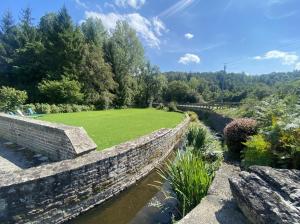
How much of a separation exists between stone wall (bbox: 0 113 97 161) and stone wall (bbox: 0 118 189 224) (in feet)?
2.70

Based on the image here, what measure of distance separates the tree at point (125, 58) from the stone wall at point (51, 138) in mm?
27486

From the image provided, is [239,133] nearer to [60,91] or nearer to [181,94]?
[60,91]

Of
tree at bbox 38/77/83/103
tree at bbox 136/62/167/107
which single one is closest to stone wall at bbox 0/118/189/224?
tree at bbox 38/77/83/103

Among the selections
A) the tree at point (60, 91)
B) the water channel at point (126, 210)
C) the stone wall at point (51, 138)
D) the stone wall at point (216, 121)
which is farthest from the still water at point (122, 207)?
the tree at point (60, 91)

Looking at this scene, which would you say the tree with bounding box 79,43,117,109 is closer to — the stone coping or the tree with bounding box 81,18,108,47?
the tree with bounding box 81,18,108,47

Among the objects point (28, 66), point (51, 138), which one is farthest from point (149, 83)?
point (51, 138)

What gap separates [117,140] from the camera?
9727mm

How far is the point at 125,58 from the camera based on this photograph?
38.6 meters

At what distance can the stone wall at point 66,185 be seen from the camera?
4.50 meters

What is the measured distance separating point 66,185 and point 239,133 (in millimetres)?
5882

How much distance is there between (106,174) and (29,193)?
7.15 ft

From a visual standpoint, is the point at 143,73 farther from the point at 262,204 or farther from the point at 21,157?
the point at 262,204

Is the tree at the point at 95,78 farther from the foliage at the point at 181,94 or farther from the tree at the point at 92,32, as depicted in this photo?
the foliage at the point at 181,94

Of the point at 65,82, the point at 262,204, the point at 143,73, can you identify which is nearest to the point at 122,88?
the point at 143,73
